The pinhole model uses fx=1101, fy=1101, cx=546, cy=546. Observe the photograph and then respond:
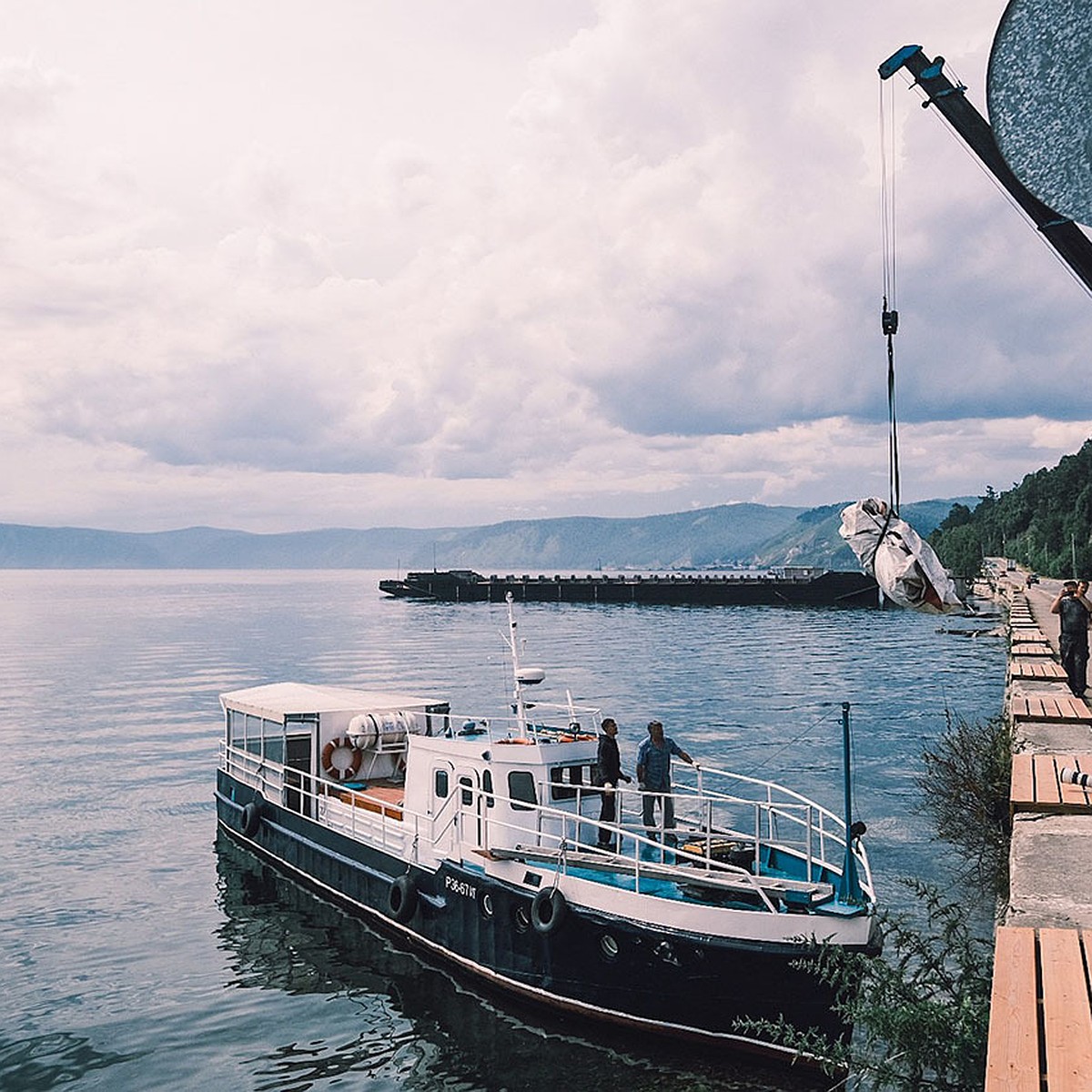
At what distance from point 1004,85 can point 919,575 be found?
5813 mm

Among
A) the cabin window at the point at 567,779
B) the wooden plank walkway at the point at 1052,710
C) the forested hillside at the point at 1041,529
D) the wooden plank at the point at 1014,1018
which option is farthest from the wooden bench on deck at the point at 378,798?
the forested hillside at the point at 1041,529

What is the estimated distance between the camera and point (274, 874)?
25.8 m

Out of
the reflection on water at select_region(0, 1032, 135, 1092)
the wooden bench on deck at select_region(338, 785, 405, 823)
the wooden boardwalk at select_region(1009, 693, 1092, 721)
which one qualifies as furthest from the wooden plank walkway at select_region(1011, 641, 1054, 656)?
the reflection on water at select_region(0, 1032, 135, 1092)

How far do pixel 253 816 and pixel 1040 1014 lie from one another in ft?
71.6

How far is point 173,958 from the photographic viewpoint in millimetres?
21016

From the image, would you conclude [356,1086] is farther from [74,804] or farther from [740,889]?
[74,804]

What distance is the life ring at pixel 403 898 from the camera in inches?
773

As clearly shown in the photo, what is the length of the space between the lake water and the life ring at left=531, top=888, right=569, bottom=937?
1.58 metres

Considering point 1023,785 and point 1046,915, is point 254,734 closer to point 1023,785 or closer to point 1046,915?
point 1023,785

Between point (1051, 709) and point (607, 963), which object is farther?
point (1051, 709)

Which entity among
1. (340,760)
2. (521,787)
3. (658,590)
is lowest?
(340,760)

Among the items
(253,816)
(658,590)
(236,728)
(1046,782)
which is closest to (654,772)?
(1046,782)

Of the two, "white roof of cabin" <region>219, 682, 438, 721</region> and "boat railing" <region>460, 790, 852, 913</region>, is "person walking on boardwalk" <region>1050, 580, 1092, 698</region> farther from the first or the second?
"white roof of cabin" <region>219, 682, 438, 721</region>

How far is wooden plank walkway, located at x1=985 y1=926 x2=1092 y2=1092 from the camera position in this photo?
20.5 ft
